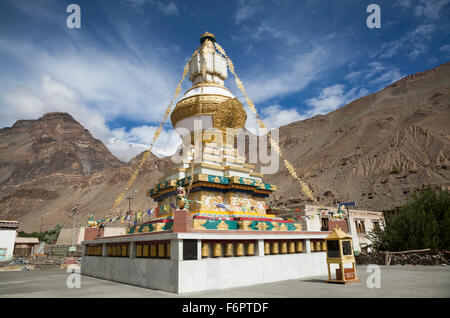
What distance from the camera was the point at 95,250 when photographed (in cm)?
1675

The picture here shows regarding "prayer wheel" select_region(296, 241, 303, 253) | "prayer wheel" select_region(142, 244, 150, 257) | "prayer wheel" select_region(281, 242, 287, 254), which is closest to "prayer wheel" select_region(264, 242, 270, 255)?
"prayer wheel" select_region(281, 242, 287, 254)

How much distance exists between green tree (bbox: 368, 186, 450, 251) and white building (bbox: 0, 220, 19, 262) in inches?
1627

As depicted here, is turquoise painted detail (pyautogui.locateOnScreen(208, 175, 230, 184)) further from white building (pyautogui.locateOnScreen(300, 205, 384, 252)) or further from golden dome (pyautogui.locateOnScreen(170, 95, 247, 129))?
white building (pyautogui.locateOnScreen(300, 205, 384, 252))

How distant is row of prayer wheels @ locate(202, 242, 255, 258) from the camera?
10.5 meters

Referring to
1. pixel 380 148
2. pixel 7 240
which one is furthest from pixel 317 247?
pixel 380 148

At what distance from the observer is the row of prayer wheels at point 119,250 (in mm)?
13305

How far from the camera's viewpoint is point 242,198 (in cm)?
1445

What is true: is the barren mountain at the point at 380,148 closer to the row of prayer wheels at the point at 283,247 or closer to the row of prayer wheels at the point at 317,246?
the row of prayer wheels at the point at 317,246

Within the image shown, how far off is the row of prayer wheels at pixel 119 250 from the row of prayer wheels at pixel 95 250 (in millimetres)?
1435

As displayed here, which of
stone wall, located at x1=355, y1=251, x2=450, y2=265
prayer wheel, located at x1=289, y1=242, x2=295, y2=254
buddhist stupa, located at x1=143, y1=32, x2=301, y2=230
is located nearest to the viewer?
prayer wheel, located at x1=289, y1=242, x2=295, y2=254

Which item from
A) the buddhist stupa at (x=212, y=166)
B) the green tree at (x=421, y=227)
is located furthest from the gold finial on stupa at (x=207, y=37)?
the green tree at (x=421, y=227)

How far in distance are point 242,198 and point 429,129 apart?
279 ft

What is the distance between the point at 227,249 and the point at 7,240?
39232 mm
